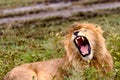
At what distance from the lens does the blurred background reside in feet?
32.6

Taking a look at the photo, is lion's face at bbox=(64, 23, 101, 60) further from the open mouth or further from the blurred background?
the blurred background

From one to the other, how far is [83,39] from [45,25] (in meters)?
10.8

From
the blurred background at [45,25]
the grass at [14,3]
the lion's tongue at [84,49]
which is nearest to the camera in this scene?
the lion's tongue at [84,49]

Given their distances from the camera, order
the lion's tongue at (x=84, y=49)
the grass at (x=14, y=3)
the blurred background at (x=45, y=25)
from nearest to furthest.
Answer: the lion's tongue at (x=84, y=49) → the blurred background at (x=45, y=25) → the grass at (x=14, y=3)

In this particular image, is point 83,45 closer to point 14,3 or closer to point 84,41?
point 84,41

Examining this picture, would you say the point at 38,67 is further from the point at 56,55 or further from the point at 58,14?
the point at 58,14

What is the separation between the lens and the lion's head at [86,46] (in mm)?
7754

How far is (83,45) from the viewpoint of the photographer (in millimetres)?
7852

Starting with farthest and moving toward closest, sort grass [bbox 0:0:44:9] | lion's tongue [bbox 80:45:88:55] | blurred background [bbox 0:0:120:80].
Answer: grass [bbox 0:0:44:9], blurred background [bbox 0:0:120:80], lion's tongue [bbox 80:45:88:55]

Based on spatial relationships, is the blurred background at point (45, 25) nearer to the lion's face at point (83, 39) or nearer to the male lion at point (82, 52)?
the male lion at point (82, 52)

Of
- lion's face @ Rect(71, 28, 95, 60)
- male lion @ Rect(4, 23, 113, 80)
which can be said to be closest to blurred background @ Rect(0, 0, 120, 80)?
male lion @ Rect(4, 23, 113, 80)

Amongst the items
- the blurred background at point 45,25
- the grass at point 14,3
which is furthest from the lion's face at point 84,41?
the grass at point 14,3

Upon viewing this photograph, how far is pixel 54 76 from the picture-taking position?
7.58 metres

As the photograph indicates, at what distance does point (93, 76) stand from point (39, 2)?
20.0m
